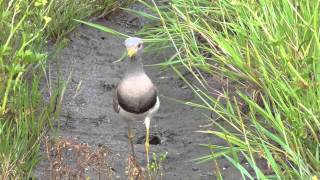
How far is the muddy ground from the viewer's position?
11.5ft

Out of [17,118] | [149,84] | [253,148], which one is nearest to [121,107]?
[149,84]

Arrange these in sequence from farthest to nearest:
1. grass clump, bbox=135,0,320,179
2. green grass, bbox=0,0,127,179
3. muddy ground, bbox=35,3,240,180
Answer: muddy ground, bbox=35,3,240,180 → green grass, bbox=0,0,127,179 → grass clump, bbox=135,0,320,179

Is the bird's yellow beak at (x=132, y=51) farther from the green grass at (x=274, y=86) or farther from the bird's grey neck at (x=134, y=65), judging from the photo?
the green grass at (x=274, y=86)

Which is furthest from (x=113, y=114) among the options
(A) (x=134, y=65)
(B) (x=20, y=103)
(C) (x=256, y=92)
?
(C) (x=256, y=92)

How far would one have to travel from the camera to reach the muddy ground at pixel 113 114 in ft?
11.5

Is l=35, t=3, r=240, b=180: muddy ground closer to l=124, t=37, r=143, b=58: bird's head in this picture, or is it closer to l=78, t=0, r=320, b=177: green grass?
l=78, t=0, r=320, b=177: green grass

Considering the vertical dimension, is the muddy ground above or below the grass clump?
below

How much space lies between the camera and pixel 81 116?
3977 mm

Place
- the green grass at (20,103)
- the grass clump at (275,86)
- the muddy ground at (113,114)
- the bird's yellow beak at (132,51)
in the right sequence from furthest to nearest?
1. the muddy ground at (113,114)
2. the bird's yellow beak at (132,51)
3. the green grass at (20,103)
4. the grass clump at (275,86)

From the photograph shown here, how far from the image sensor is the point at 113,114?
13.4 ft

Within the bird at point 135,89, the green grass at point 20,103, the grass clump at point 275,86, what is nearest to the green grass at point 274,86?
the grass clump at point 275,86

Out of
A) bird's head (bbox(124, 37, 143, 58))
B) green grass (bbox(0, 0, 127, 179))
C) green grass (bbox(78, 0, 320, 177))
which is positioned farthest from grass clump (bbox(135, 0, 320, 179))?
green grass (bbox(0, 0, 127, 179))

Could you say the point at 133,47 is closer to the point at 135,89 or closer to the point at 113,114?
the point at 135,89

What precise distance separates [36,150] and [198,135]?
107cm
